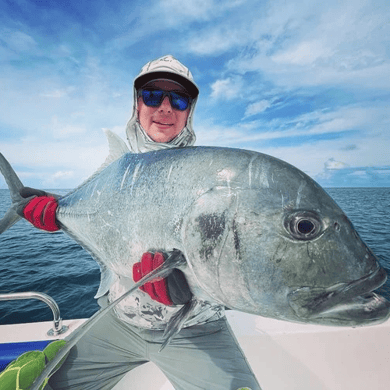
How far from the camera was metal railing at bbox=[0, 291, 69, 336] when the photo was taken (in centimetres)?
235

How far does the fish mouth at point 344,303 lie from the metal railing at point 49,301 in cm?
229

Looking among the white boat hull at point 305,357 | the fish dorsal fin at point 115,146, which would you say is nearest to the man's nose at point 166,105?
the fish dorsal fin at point 115,146

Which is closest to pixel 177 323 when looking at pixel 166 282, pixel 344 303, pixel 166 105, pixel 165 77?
pixel 166 282

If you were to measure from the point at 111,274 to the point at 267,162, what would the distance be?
1.49 meters

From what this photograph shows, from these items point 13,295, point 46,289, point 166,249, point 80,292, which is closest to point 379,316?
point 166,249

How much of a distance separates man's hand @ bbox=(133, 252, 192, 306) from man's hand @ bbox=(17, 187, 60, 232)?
1262mm

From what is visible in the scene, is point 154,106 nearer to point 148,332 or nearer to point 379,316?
point 148,332

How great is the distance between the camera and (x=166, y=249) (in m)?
1.35

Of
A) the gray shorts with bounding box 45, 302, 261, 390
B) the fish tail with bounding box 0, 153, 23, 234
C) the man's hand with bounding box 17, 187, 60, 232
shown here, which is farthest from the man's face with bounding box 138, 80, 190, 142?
the gray shorts with bounding box 45, 302, 261, 390

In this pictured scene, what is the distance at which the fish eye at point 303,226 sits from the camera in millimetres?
1121

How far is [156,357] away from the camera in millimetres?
1945

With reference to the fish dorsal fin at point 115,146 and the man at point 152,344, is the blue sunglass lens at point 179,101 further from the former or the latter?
the fish dorsal fin at point 115,146

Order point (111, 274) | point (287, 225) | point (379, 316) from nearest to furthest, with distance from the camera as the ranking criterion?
point (379, 316) → point (287, 225) → point (111, 274)

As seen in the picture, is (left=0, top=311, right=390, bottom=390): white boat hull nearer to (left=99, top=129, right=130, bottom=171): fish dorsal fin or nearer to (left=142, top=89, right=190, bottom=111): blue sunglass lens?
(left=99, top=129, right=130, bottom=171): fish dorsal fin
